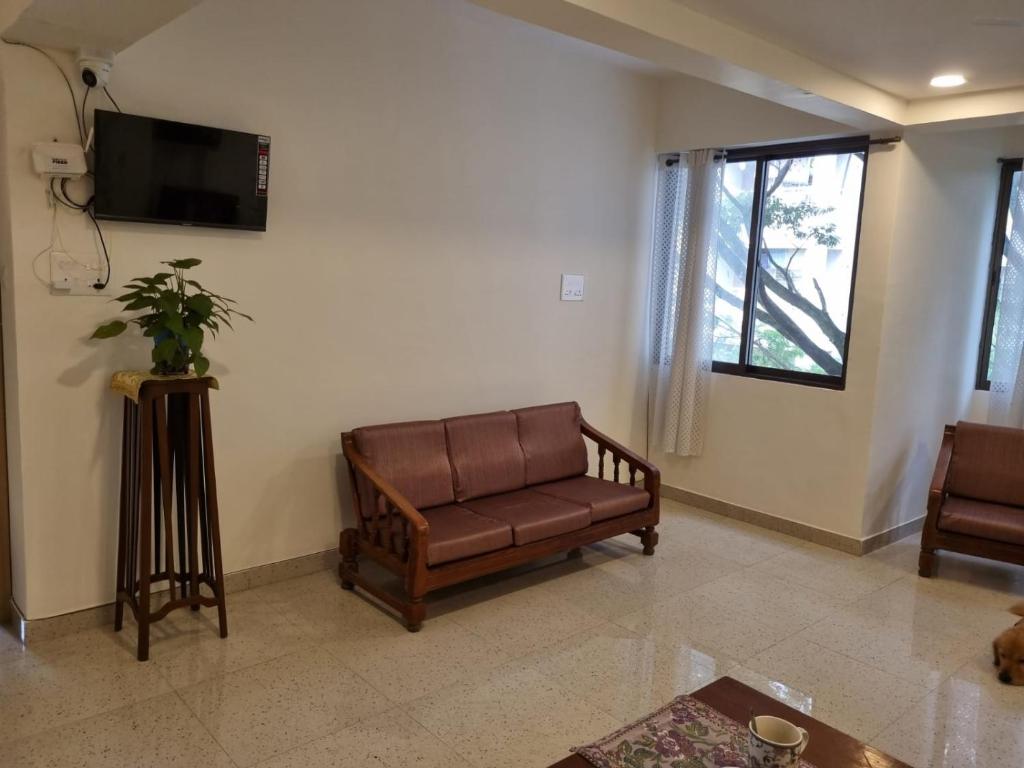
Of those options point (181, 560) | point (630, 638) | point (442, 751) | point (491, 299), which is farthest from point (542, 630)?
point (491, 299)

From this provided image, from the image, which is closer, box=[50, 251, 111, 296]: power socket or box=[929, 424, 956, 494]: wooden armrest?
box=[50, 251, 111, 296]: power socket

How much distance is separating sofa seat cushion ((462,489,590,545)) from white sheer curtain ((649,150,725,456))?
5.10ft

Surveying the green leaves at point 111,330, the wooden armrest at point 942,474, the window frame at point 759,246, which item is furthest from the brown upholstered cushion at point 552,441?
the green leaves at point 111,330

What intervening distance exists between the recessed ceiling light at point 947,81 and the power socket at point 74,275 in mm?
3831

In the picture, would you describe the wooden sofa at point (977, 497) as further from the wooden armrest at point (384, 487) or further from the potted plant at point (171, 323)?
the potted plant at point (171, 323)

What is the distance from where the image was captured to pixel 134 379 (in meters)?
2.92

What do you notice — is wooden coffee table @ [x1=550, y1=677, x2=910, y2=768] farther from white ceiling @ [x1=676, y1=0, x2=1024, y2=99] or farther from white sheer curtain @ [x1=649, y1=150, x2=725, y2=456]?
white sheer curtain @ [x1=649, y1=150, x2=725, y2=456]

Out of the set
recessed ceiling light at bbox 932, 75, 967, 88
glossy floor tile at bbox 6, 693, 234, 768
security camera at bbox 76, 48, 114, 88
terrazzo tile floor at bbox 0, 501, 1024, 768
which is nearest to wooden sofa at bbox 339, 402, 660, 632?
terrazzo tile floor at bbox 0, 501, 1024, 768

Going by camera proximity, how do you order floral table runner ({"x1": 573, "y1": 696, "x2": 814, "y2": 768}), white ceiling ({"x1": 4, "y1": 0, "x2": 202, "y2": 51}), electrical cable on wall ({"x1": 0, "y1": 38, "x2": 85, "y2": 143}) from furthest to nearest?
electrical cable on wall ({"x1": 0, "y1": 38, "x2": 85, "y2": 143})
white ceiling ({"x1": 4, "y1": 0, "x2": 202, "y2": 51})
floral table runner ({"x1": 573, "y1": 696, "x2": 814, "y2": 768})

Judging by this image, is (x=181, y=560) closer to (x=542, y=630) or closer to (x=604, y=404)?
(x=542, y=630)

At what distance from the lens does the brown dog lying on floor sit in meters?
3.02

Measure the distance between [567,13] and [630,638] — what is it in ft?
8.18

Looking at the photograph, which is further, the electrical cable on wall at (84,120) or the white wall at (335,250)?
the white wall at (335,250)

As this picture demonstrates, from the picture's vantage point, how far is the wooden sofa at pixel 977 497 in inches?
155
